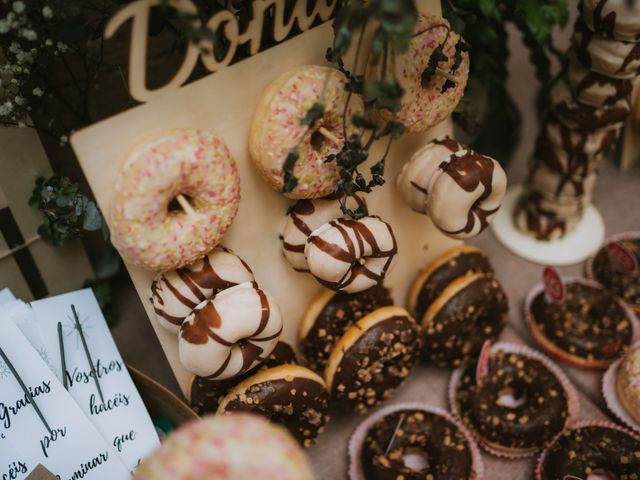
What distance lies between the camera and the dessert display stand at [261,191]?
1164 millimetres

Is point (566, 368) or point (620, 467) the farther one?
point (566, 368)

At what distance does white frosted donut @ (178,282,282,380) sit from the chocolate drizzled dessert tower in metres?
1.07

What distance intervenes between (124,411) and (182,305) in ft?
1.16

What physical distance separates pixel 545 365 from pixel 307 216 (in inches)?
36.5

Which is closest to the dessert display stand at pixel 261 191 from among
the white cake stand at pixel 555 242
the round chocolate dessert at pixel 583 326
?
the round chocolate dessert at pixel 583 326

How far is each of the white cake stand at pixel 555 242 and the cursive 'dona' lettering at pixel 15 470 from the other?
5.64 ft

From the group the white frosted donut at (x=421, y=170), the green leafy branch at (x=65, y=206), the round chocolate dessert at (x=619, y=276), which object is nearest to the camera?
the green leafy branch at (x=65, y=206)

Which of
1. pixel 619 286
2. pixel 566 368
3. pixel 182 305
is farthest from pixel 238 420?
pixel 619 286

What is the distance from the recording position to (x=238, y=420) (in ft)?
2.87

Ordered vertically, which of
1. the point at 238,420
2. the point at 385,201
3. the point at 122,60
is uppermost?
the point at 122,60

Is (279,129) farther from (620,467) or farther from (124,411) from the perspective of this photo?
(620,467)

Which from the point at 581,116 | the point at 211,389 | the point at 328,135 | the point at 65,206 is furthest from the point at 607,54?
the point at 65,206

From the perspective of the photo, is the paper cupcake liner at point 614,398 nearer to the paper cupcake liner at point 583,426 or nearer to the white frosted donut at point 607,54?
the paper cupcake liner at point 583,426

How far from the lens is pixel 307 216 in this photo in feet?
4.65
